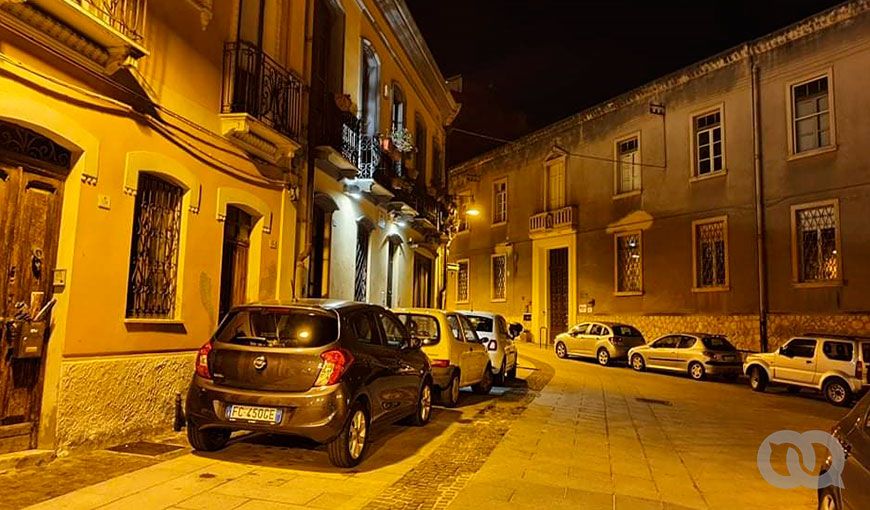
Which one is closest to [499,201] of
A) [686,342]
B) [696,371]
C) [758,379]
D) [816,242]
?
[686,342]

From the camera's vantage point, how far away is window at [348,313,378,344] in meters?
7.06

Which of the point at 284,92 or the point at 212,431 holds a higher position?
the point at 284,92

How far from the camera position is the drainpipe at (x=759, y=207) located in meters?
19.6

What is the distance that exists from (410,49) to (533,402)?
11.4 m

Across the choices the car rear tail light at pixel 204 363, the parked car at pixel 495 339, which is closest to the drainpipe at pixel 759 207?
the parked car at pixel 495 339

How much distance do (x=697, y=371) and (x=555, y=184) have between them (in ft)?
43.7

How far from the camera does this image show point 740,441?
30.4 ft

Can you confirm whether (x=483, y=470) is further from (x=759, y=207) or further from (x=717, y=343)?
(x=759, y=207)

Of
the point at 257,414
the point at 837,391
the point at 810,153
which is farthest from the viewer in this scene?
the point at 810,153

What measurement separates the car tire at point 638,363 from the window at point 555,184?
32.2 ft

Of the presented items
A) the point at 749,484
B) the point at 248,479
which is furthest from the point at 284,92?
the point at 749,484

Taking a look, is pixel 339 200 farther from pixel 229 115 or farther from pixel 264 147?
pixel 229 115

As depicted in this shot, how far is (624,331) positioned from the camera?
22344 mm

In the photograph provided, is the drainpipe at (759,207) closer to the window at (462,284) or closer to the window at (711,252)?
the window at (711,252)
